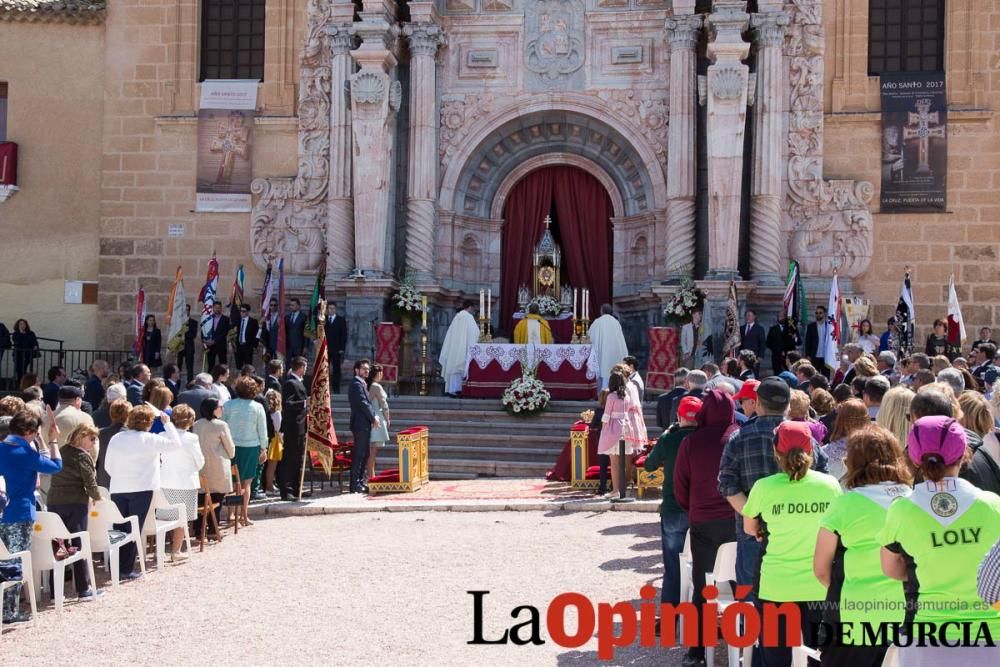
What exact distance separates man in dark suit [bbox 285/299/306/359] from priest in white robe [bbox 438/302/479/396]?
249 cm

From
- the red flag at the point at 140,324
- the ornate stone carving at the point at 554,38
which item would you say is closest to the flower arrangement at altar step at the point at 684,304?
the ornate stone carving at the point at 554,38

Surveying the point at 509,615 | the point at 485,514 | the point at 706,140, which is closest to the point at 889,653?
the point at 509,615

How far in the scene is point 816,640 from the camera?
5.24 meters

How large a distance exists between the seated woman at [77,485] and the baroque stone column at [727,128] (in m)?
12.5

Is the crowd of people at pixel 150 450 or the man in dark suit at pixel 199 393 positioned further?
the man in dark suit at pixel 199 393

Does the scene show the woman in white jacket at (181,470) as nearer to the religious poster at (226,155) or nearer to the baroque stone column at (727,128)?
the baroque stone column at (727,128)

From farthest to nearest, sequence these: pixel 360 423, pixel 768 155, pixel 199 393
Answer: pixel 768 155 < pixel 360 423 < pixel 199 393

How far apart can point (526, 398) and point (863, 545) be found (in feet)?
41.1

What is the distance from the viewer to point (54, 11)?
21859mm

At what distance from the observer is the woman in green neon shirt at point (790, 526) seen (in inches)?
209

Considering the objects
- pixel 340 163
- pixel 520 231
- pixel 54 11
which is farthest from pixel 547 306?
pixel 54 11

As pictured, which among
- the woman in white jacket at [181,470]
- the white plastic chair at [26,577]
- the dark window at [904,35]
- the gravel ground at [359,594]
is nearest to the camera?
the gravel ground at [359,594]

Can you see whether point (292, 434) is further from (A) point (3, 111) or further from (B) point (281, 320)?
(A) point (3, 111)

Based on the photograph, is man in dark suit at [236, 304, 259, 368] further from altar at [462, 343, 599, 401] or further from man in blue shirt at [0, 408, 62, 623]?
man in blue shirt at [0, 408, 62, 623]
